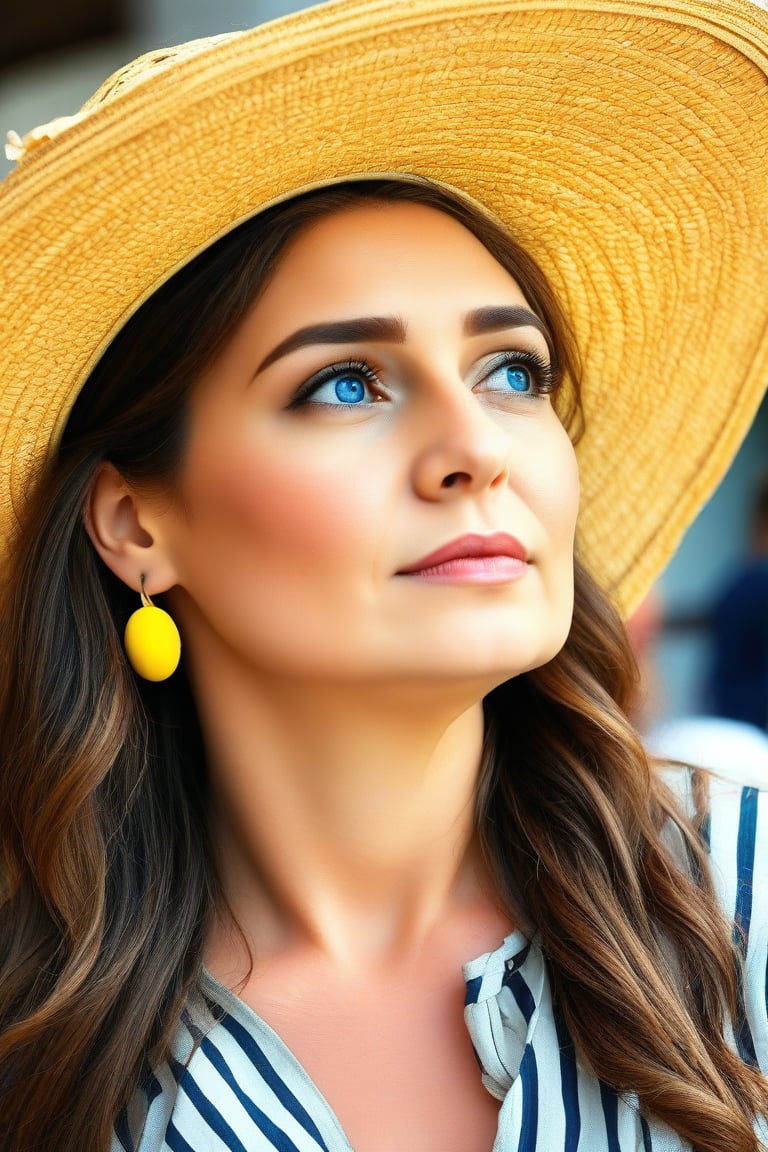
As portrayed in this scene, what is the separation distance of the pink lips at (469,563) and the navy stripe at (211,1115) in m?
0.71

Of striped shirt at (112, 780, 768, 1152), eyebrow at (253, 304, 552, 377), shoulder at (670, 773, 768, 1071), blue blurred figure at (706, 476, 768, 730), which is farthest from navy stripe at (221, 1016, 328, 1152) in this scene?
blue blurred figure at (706, 476, 768, 730)

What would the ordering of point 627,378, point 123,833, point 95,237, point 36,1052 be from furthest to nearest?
1. point 627,378
2. point 123,833
3. point 36,1052
4. point 95,237

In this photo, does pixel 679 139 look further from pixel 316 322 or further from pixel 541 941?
pixel 541 941

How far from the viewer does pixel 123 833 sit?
2023 mm

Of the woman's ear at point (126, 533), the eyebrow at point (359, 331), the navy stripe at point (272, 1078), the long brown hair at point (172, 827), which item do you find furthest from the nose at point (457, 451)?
the navy stripe at point (272, 1078)

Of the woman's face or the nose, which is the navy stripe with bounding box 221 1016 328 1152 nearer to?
the woman's face

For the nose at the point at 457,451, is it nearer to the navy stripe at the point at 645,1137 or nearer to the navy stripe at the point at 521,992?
the navy stripe at the point at 521,992

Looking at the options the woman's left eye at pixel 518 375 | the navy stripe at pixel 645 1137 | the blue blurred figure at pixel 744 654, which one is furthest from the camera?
the blue blurred figure at pixel 744 654

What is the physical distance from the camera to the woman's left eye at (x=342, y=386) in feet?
5.83

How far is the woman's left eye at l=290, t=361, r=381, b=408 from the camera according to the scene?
1.78 m

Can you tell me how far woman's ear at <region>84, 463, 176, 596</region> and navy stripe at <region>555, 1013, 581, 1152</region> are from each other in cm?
80

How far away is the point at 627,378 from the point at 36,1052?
1.39 metres

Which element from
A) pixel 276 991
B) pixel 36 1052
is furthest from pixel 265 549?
pixel 36 1052

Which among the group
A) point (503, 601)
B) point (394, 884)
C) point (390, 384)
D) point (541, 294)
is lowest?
point (394, 884)
